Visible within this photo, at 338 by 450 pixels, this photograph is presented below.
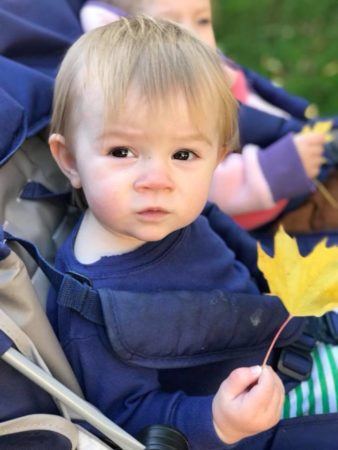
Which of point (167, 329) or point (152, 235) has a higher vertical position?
point (152, 235)

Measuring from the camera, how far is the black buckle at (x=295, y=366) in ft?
5.39

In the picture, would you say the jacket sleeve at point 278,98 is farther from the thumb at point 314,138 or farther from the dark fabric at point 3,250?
the dark fabric at point 3,250

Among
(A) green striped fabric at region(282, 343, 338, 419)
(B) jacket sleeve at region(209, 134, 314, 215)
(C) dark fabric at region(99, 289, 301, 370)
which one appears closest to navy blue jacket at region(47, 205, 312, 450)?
(C) dark fabric at region(99, 289, 301, 370)

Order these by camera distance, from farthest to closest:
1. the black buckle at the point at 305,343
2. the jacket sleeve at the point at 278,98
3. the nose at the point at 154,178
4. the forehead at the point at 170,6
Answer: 1. the jacket sleeve at the point at 278,98
2. the forehead at the point at 170,6
3. the black buckle at the point at 305,343
4. the nose at the point at 154,178

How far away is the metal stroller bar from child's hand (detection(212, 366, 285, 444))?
16 cm

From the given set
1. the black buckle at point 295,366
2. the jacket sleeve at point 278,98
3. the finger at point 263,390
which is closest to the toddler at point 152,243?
the finger at point 263,390

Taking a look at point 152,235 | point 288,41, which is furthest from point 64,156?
point 288,41

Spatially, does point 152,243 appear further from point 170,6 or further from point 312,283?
point 170,6

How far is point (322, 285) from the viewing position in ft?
4.35

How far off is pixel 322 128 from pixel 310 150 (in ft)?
0.46

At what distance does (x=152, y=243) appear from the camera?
1548 mm

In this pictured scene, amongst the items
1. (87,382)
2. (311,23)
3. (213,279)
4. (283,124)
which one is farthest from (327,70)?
(87,382)

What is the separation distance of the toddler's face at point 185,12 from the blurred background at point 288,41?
59.2 inches

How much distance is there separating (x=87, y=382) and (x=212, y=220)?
24.5 inches
